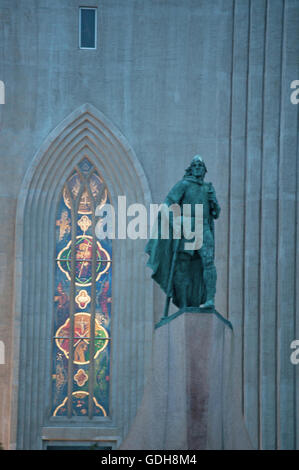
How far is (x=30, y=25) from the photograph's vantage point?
15.8 meters

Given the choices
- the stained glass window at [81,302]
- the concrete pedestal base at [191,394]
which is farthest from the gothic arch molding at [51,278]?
the concrete pedestal base at [191,394]

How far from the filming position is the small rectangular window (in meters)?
15.9

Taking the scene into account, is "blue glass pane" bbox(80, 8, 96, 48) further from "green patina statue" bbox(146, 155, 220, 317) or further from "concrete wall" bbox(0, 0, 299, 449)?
"green patina statue" bbox(146, 155, 220, 317)

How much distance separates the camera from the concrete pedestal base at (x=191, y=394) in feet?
34.7

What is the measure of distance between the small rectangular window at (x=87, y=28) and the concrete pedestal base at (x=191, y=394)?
633 centimetres

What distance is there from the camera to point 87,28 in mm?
15906

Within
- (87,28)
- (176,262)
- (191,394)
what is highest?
(87,28)

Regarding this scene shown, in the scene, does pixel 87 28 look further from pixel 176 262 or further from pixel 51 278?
pixel 176 262

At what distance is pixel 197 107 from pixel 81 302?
341 cm

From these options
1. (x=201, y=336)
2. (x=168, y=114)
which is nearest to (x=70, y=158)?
(x=168, y=114)

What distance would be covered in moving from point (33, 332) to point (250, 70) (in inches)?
198

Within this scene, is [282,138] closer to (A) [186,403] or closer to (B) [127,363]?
(B) [127,363]

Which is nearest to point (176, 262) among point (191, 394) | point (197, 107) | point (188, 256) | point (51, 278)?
point (188, 256)

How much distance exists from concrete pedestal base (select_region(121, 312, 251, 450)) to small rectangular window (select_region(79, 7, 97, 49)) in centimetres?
633
